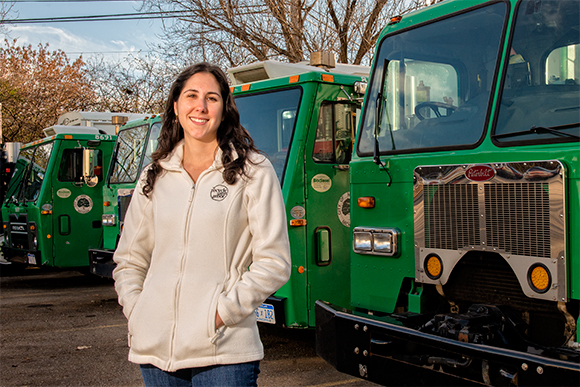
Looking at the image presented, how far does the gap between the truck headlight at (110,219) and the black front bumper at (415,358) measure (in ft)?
19.3

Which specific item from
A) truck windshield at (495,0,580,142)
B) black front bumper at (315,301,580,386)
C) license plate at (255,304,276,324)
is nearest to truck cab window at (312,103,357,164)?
license plate at (255,304,276,324)

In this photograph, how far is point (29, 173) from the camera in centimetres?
1120

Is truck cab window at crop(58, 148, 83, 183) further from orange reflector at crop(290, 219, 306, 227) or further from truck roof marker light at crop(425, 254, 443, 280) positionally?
truck roof marker light at crop(425, 254, 443, 280)

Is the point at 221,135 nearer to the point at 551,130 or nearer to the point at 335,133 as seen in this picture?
the point at 551,130

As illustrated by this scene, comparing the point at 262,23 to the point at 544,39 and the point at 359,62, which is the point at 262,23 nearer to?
the point at 359,62

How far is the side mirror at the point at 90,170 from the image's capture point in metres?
10.0

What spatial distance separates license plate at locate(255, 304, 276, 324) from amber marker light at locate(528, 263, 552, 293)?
2487mm

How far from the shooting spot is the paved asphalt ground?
504 centimetres

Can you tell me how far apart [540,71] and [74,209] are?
897cm

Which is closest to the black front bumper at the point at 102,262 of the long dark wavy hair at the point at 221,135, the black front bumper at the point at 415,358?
the black front bumper at the point at 415,358

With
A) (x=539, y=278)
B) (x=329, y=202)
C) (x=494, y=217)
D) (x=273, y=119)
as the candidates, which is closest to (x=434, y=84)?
(x=494, y=217)

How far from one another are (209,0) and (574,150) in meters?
13.6

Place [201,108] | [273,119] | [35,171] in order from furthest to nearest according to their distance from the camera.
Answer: [35,171] < [273,119] < [201,108]

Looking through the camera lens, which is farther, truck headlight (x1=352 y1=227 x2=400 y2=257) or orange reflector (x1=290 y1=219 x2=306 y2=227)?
orange reflector (x1=290 y1=219 x2=306 y2=227)
